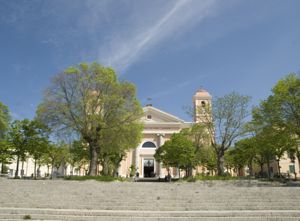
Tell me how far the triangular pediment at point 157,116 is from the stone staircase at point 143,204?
1432 inches

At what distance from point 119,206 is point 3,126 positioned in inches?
1026

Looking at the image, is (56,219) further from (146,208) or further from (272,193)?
(272,193)

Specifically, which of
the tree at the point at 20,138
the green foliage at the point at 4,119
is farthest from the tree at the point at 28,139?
the green foliage at the point at 4,119

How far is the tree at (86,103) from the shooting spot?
25281mm

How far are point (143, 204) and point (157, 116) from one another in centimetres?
4026

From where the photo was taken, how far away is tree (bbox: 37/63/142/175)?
82.9 feet

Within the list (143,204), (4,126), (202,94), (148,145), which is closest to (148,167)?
(148,145)

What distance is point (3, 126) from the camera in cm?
3288

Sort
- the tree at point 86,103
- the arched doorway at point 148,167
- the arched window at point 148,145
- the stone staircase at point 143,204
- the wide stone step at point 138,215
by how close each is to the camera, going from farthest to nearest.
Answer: the arched window at point 148,145 < the arched doorway at point 148,167 < the tree at point 86,103 < the stone staircase at point 143,204 < the wide stone step at point 138,215

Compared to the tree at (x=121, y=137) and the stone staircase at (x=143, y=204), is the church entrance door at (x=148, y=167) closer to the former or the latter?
the tree at (x=121, y=137)

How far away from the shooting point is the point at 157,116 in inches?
2084

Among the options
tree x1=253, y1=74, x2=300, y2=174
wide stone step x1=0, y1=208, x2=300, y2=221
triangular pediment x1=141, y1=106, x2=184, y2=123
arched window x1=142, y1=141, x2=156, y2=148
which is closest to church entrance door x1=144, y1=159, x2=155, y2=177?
arched window x1=142, y1=141, x2=156, y2=148

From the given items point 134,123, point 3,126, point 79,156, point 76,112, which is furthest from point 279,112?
point 3,126

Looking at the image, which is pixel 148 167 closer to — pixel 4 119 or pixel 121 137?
pixel 121 137
